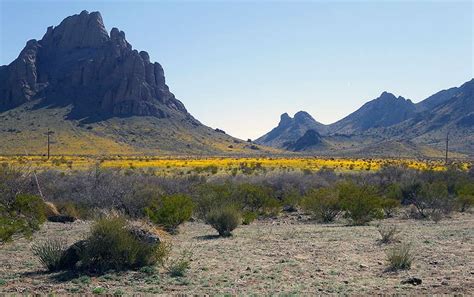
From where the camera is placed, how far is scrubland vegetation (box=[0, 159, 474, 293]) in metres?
14.9

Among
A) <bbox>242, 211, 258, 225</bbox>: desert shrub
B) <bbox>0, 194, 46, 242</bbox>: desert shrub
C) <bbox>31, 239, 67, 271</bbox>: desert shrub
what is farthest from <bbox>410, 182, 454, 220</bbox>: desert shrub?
<bbox>31, 239, 67, 271</bbox>: desert shrub

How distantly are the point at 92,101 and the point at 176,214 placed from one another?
12111cm

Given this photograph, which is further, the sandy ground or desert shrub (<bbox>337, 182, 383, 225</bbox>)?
desert shrub (<bbox>337, 182, 383, 225</bbox>)

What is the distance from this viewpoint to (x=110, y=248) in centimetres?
1487

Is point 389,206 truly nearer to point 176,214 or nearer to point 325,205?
point 325,205

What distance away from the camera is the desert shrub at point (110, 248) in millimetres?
14805

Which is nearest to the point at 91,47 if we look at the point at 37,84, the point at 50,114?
the point at 37,84

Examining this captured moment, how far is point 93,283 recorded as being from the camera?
1348 centimetres

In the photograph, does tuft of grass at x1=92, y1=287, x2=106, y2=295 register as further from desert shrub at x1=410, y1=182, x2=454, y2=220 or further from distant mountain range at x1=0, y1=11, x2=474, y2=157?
distant mountain range at x1=0, y1=11, x2=474, y2=157

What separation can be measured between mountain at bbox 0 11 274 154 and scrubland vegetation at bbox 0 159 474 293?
7792cm

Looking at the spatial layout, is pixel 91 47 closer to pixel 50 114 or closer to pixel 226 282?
pixel 50 114

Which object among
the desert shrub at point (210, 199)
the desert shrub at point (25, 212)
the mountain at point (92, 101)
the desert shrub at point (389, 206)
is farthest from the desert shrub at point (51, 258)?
the mountain at point (92, 101)

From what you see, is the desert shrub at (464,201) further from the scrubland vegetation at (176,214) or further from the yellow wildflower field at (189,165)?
the yellow wildflower field at (189,165)

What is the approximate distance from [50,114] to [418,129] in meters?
127
